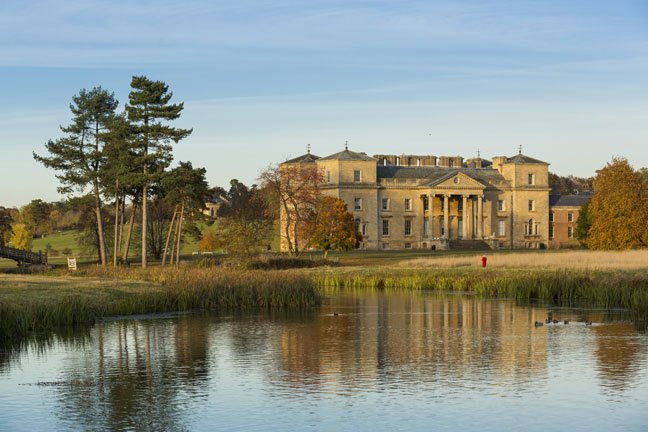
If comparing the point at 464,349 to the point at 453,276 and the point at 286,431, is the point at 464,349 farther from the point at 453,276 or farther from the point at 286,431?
the point at 453,276

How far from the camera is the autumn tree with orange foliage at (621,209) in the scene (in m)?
65.1

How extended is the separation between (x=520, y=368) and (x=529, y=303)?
1432cm

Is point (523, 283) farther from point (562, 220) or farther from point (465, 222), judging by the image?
point (562, 220)

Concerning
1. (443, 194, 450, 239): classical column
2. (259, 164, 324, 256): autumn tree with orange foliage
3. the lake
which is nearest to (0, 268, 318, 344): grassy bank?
the lake

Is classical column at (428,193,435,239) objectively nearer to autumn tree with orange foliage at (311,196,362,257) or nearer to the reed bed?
autumn tree with orange foliage at (311,196,362,257)

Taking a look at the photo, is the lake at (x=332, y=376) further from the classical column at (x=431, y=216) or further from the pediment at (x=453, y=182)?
the pediment at (x=453, y=182)

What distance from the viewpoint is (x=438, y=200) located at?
94.6 m

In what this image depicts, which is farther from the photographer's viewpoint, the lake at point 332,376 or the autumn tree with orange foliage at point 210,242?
the autumn tree with orange foliage at point 210,242

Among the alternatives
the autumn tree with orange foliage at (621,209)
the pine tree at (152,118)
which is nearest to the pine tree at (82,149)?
the pine tree at (152,118)

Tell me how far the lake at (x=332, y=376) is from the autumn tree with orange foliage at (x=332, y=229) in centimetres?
4095

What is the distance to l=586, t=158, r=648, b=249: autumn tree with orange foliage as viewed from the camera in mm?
65125

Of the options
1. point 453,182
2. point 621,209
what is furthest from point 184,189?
point 453,182

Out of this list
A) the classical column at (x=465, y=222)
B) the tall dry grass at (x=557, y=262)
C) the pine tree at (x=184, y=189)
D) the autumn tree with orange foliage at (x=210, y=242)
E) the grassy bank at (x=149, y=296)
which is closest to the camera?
the grassy bank at (x=149, y=296)

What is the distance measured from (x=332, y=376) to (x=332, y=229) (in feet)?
167
